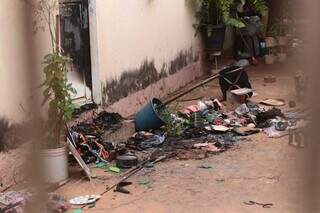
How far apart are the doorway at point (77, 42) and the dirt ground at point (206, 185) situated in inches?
60.5

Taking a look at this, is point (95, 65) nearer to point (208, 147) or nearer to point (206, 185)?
point (208, 147)

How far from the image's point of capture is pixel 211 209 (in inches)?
173

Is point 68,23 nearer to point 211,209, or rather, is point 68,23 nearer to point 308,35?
point 211,209

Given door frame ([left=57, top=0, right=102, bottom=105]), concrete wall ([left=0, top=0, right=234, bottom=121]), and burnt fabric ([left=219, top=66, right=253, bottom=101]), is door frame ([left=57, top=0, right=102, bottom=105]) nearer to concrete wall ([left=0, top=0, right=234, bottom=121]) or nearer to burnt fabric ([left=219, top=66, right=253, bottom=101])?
concrete wall ([left=0, top=0, right=234, bottom=121])

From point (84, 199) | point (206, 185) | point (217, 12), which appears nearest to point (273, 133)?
point (206, 185)

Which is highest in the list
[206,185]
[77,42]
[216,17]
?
[216,17]

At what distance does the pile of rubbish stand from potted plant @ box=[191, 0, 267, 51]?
260 centimetres

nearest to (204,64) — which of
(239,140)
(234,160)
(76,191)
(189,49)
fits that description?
(189,49)

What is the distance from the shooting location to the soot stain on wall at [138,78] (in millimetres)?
7078

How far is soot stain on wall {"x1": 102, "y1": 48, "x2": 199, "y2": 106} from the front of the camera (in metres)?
7.08

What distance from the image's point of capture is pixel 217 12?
10117 millimetres

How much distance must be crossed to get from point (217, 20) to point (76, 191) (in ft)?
19.6

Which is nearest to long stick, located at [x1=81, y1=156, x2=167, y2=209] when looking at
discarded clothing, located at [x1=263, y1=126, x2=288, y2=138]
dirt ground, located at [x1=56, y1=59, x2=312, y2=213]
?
dirt ground, located at [x1=56, y1=59, x2=312, y2=213]

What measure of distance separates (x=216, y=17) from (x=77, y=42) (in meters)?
4.08
